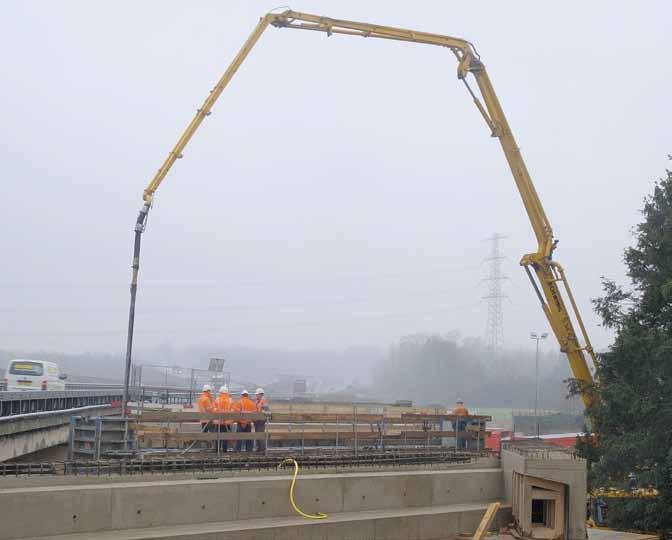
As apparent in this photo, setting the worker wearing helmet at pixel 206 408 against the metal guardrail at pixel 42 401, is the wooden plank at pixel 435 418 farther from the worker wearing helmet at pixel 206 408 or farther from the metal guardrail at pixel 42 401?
the metal guardrail at pixel 42 401

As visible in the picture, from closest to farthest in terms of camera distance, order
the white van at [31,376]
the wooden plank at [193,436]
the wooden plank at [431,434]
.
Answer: the wooden plank at [193,436]
the wooden plank at [431,434]
the white van at [31,376]

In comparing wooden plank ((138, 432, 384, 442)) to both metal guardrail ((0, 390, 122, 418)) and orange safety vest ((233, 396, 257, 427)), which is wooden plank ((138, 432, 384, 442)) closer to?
orange safety vest ((233, 396, 257, 427))

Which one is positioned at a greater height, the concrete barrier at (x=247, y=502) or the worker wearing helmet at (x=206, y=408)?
the worker wearing helmet at (x=206, y=408)

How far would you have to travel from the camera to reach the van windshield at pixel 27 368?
37.0m

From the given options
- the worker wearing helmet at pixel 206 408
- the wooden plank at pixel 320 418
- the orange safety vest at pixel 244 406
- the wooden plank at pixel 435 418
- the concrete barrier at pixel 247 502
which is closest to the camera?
the concrete barrier at pixel 247 502

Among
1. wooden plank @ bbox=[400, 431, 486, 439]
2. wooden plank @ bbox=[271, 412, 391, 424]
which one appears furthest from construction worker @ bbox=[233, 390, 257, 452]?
wooden plank @ bbox=[400, 431, 486, 439]

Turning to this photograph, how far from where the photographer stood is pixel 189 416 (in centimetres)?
1648

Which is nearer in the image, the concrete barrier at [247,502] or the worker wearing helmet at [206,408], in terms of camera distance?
the concrete barrier at [247,502]

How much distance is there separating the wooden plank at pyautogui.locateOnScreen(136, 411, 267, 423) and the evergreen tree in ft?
37.7

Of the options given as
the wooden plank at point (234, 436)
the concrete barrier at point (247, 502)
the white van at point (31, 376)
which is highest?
the white van at point (31, 376)

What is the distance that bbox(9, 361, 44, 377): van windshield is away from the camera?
121 feet

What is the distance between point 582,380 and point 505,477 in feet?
31.9

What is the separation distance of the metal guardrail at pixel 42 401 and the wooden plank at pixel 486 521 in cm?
1320

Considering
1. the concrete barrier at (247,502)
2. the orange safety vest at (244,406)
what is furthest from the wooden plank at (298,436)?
the concrete barrier at (247,502)
